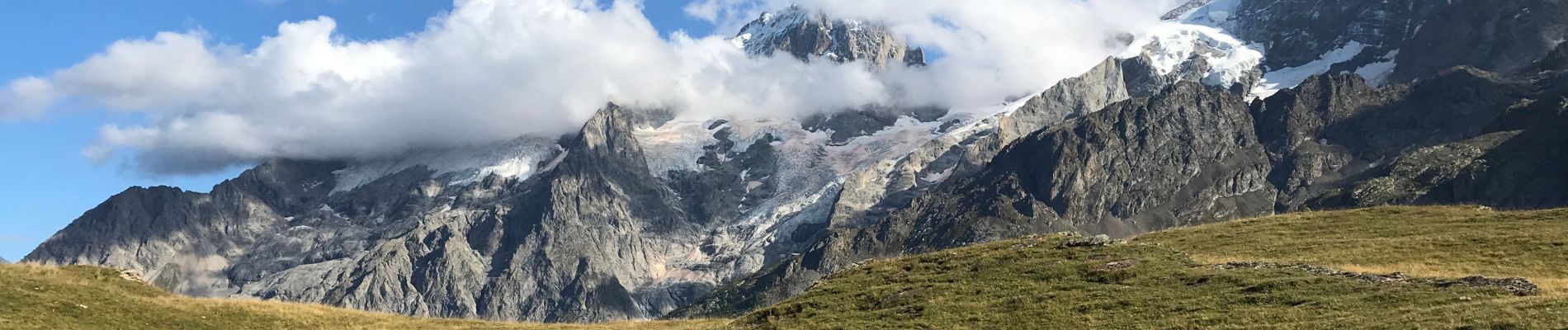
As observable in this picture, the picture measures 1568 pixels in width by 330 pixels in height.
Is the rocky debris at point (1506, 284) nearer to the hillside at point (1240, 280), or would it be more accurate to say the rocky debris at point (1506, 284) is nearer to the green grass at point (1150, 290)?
the hillside at point (1240, 280)

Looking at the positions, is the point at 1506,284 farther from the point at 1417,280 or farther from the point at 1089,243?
the point at 1089,243

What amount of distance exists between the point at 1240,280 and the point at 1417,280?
6.73 metres

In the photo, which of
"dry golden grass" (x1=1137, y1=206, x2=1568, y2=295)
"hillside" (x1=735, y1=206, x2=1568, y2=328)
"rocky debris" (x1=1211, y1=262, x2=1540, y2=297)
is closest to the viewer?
"hillside" (x1=735, y1=206, x2=1568, y2=328)

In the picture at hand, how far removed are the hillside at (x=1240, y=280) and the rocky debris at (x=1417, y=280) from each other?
11 cm

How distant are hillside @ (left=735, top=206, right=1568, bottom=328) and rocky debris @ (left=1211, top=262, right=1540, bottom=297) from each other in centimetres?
11

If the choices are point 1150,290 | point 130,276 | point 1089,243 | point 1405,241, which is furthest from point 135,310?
point 1405,241

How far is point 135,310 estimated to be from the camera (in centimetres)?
5775

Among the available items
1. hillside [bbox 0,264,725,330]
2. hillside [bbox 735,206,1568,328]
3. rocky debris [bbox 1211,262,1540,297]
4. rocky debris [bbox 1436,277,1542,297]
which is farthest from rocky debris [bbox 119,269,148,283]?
Result: rocky debris [bbox 1436,277,1542,297]

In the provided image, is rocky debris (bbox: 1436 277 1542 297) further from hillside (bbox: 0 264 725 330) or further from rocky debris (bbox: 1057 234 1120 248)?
hillside (bbox: 0 264 725 330)

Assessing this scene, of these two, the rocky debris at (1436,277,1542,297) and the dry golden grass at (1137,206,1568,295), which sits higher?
the dry golden grass at (1137,206,1568,295)

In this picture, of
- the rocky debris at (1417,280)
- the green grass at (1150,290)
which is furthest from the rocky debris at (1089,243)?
the rocky debris at (1417,280)

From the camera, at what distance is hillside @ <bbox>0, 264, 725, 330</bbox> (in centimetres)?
5331

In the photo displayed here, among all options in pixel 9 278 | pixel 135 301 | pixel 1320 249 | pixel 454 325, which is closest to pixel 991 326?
pixel 1320 249

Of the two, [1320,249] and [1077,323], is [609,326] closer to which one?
[1077,323]
